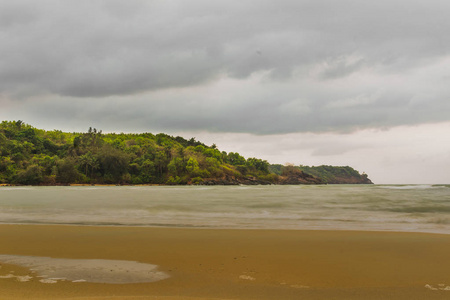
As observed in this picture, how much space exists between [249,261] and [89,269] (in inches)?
113

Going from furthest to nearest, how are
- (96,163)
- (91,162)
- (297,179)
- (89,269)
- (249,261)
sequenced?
(297,179) → (96,163) → (91,162) → (249,261) → (89,269)

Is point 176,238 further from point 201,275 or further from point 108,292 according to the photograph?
point 108,292

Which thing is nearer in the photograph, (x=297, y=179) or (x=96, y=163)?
(x=96, y=163)

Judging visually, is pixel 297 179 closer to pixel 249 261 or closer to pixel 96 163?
pixel 96 163

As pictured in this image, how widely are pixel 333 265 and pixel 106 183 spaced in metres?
130

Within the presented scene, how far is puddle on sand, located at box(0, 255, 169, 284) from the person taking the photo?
16.4 ft

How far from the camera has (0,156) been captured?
112 meters

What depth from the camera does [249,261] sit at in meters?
6.07

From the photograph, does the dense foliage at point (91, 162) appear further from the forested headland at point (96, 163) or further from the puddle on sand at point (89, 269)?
the puddle on sand at point (89, 269)

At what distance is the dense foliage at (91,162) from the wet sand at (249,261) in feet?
374

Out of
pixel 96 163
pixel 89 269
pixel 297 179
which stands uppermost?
pixel 96 163

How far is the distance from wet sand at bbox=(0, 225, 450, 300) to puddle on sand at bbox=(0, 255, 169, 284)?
20 centimetres

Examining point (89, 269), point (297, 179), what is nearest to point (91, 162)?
point (297, 179)

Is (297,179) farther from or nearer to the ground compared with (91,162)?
nearer to the ground
